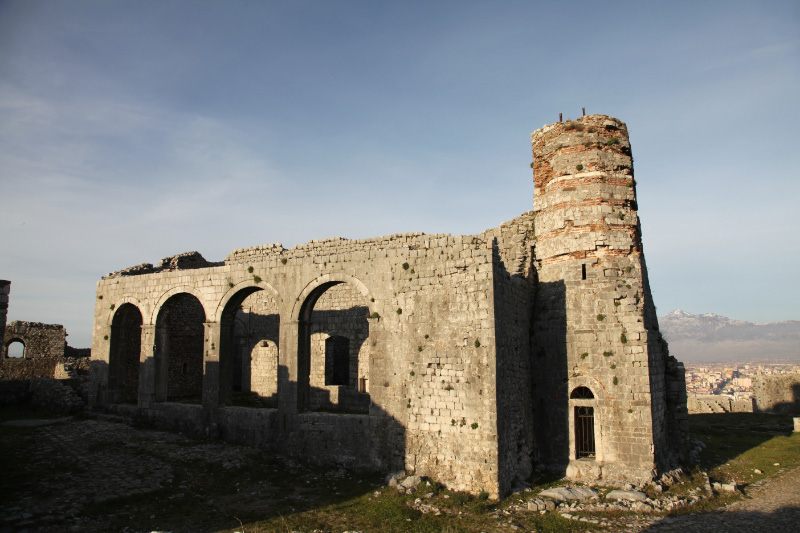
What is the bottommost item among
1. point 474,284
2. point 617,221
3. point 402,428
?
point 402,428

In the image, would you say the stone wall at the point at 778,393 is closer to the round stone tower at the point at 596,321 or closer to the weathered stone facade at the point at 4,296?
the round stone tower at the point at 596,321

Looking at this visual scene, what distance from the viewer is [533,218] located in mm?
16109

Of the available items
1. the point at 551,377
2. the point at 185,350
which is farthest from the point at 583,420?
the point at 185,350

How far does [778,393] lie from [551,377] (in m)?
20.8

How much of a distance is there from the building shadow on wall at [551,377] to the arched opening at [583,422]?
22cm

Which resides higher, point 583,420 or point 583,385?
point 583,385

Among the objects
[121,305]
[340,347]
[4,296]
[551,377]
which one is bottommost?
[551,377]

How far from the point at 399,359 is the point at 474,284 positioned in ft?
9.51

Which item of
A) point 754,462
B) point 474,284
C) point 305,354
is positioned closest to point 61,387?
point 305,354

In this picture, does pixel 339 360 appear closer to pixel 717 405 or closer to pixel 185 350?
pixel 185 350

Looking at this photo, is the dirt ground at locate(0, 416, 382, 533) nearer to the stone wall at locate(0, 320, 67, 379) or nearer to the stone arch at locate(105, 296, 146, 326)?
the stone arch at locate(105, 296, 146, 326)

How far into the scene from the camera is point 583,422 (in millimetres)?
14352

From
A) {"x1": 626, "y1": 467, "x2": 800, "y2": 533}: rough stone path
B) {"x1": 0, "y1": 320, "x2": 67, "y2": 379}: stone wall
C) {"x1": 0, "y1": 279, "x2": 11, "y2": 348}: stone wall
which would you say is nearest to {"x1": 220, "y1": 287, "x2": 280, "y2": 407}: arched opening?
{"x1": 0, "y1": 279, "x2": 11, "y2": 348}: stone wall

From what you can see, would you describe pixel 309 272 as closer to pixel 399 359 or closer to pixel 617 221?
pixel 399 359
